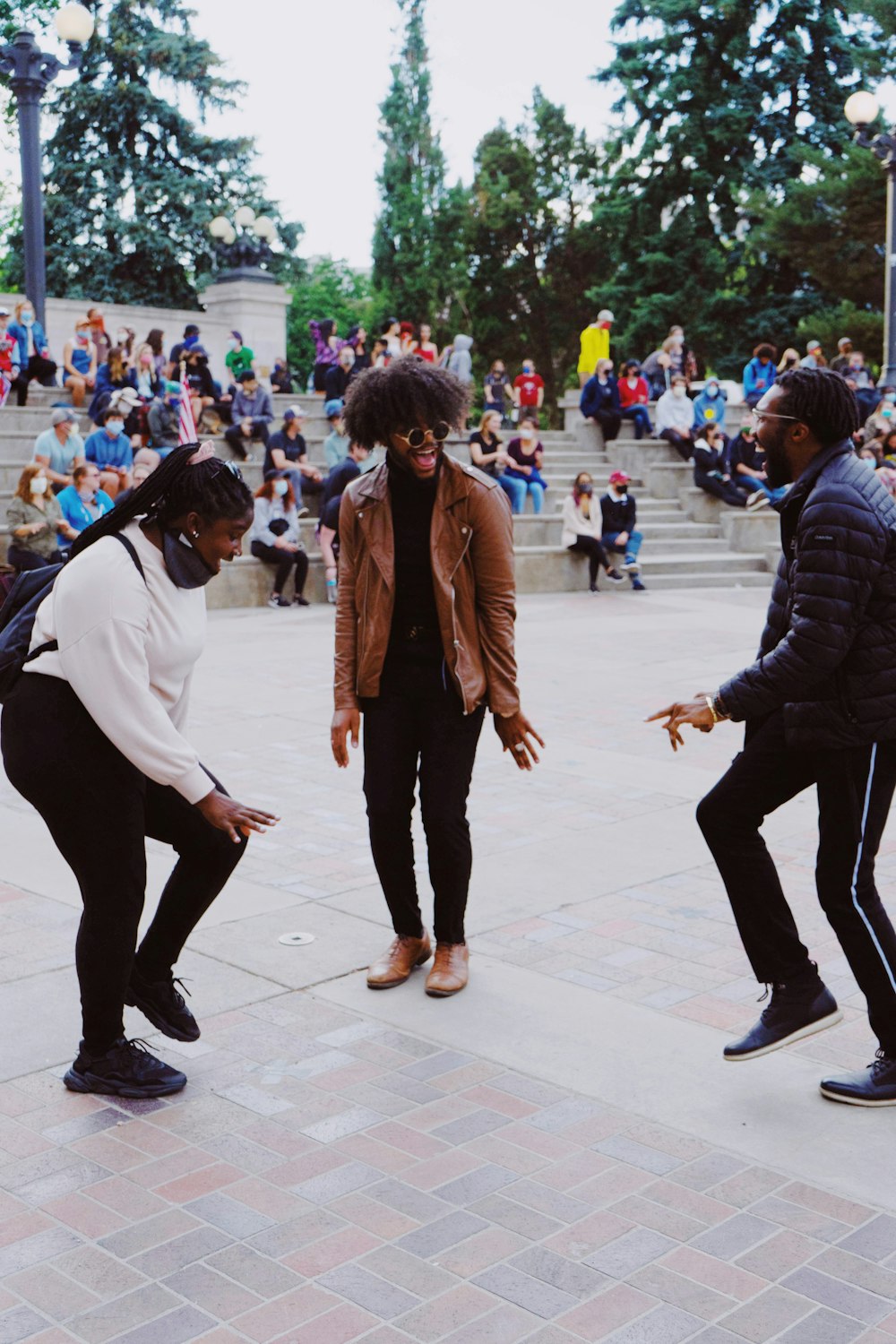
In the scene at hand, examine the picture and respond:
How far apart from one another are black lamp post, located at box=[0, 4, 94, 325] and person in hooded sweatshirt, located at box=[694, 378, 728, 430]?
10.0 m

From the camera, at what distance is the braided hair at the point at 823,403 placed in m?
3.68

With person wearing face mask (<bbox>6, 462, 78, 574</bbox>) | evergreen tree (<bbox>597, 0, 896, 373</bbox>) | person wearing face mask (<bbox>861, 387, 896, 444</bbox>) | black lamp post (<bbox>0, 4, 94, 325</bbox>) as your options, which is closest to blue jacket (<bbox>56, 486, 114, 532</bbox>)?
person wearing face mask (<bbox>6, 462, 78, 574</bbox>)

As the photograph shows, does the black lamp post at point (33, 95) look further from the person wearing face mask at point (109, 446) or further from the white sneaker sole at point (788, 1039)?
the white sneaker sole at point (788, 1039)

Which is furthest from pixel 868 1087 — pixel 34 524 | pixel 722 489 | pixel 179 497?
pixel 722 489

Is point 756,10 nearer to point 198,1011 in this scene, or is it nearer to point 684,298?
point 684,298

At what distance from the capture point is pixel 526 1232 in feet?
10.4

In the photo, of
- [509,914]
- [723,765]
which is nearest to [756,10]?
[723,765]

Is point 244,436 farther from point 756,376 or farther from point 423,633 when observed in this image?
point 423,633

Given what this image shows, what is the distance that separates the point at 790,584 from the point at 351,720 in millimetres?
1453

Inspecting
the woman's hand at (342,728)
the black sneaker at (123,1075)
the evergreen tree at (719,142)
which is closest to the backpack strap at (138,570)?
the black sneaker at (123,1075)

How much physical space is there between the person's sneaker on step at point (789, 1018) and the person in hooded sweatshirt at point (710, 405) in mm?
18672

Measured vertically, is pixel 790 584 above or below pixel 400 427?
below

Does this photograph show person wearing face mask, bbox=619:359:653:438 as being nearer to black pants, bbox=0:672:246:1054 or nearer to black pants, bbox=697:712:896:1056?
black pants, bbox=697:712:896:1056

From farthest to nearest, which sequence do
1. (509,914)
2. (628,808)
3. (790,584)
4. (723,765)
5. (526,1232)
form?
(723,765)
(628,808)
(509,914)
(790,584)
(526,1232)
